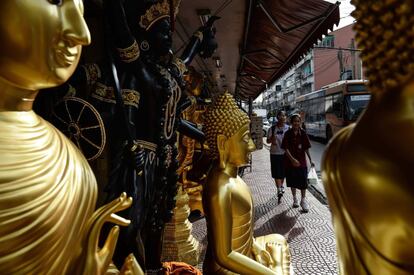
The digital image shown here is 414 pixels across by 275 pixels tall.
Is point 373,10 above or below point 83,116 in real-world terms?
above

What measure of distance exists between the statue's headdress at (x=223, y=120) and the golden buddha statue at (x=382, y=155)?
124 centimetres

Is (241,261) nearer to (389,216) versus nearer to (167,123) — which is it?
(167,123)

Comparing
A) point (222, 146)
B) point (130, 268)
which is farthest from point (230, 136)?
point (130, 268)

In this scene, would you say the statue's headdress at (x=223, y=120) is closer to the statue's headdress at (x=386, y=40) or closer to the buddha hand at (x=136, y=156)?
the buddha hand at (x=136, y=156)

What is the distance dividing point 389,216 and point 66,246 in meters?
0.77

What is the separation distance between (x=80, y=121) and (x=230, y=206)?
2.51ft

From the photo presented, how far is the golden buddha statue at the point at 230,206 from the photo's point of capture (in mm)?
1681

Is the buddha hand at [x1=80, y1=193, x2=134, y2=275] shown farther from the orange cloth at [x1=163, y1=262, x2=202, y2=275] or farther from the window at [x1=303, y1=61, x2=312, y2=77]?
the window at [x1=303, y1=61, x2=312, y2=77]

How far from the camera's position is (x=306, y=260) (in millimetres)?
3682

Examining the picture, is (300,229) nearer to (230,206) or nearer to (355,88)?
(230,206)

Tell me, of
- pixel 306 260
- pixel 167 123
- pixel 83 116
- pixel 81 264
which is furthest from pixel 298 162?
pixel 81 264

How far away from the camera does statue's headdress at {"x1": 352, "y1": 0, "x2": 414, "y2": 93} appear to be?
0.57m

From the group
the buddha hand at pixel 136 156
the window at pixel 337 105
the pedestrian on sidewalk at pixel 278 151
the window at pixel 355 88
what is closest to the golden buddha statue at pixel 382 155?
the buddha hand at pixel 136 156

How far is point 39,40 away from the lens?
0.87 metres
